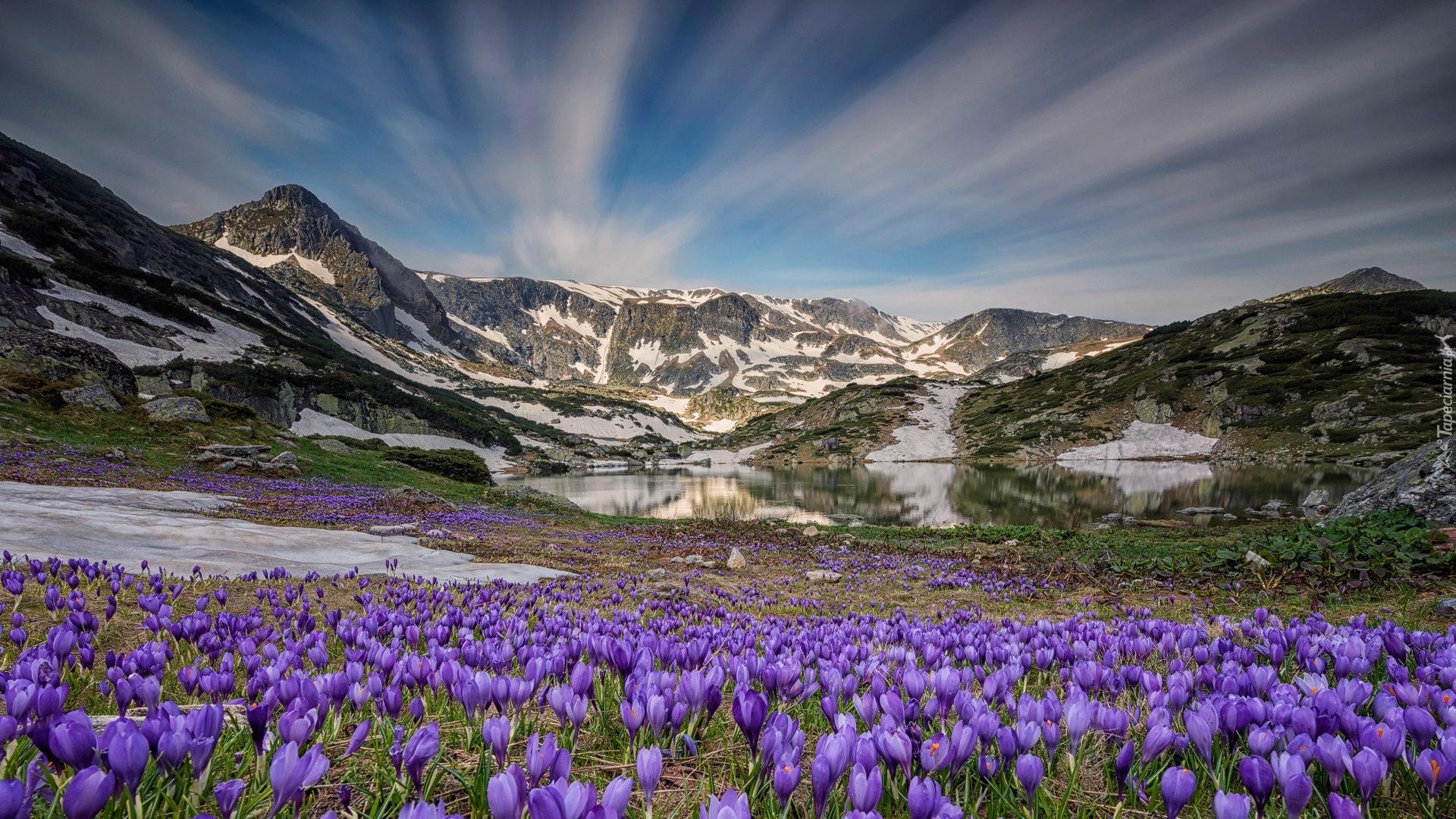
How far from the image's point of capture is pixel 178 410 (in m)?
32.9

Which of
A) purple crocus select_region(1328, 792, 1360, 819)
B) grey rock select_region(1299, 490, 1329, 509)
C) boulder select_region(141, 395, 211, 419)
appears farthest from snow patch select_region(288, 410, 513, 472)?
purple crocus select_region(1328, 792, 1360, 819)

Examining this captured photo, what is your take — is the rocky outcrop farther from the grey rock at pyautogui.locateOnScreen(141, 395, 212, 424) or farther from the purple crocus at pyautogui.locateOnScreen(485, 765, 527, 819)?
the purple crocus at pyautogui.locateOnScreen(485, 765, 527, 819)

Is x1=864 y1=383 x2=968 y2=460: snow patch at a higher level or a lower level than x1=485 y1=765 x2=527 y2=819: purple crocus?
lower

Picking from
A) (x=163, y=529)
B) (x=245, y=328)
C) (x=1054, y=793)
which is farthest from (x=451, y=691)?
(x=245, y=328)

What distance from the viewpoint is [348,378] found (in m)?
97.8

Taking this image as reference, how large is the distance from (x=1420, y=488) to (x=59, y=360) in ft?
195

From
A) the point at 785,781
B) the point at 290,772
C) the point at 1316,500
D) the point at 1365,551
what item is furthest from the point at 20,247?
the point at 1316,500

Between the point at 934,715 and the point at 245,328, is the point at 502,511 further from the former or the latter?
the point at 245,328

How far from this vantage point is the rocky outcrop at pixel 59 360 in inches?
1239

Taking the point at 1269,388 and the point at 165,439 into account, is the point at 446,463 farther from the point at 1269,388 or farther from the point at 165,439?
the point at 1269,388

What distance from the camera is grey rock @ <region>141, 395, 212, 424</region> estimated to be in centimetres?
3172

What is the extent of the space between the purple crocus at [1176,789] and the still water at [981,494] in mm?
27019

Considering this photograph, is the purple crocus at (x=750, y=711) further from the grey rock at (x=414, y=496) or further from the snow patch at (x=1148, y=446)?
the snow patch at (x=1148, y=446)

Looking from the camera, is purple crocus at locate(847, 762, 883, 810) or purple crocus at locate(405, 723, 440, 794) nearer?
purple crocus at locate(847, 762, 883, 810)
